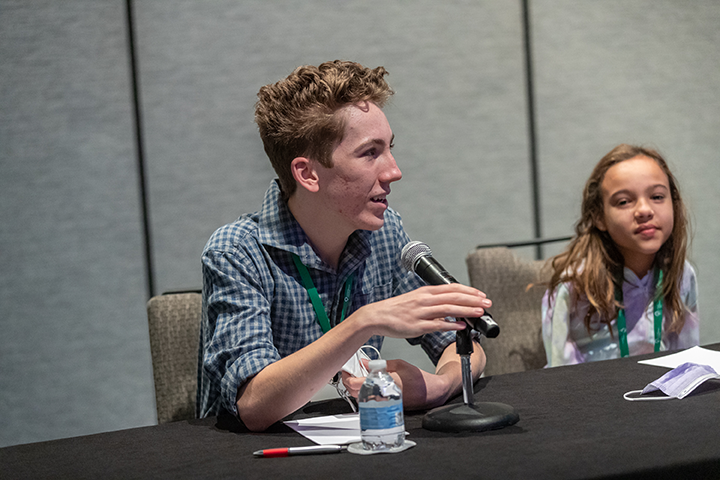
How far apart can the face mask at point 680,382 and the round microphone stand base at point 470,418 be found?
0.29 metres

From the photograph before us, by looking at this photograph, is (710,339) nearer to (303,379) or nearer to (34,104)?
(303,379)

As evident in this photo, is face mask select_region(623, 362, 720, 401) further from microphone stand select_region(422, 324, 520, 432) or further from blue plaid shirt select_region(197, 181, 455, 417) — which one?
blue plaid shirt select_region(197, 181, 455, 417)

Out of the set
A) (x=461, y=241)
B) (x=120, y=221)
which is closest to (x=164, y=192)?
(x=120, y=221)

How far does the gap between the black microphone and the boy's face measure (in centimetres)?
18

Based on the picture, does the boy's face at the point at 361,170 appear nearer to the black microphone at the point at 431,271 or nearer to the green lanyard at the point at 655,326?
the black microphone at the point at 431,271

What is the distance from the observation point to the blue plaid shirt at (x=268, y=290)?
1.27 m

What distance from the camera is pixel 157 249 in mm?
2855

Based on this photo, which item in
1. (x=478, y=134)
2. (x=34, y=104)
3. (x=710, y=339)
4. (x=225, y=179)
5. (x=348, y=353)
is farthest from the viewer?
(x=710, y=339)

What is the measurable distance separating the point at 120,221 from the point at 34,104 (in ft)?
1.98

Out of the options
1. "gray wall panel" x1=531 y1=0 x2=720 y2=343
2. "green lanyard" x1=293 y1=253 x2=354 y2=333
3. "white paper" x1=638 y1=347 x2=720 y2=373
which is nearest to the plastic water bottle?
"green lanyard" x1=293 y1=253 x2=354 y2=333

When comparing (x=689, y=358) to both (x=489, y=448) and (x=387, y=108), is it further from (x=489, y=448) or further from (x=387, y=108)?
(x=387, y=108)

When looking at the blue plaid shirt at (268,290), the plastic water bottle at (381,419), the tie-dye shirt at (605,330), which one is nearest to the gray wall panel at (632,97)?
the tie-dye shirt at (605,330)

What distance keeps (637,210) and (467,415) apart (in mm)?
1272

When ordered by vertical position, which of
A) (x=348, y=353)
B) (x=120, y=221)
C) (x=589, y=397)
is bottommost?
(x=589, y=397)
